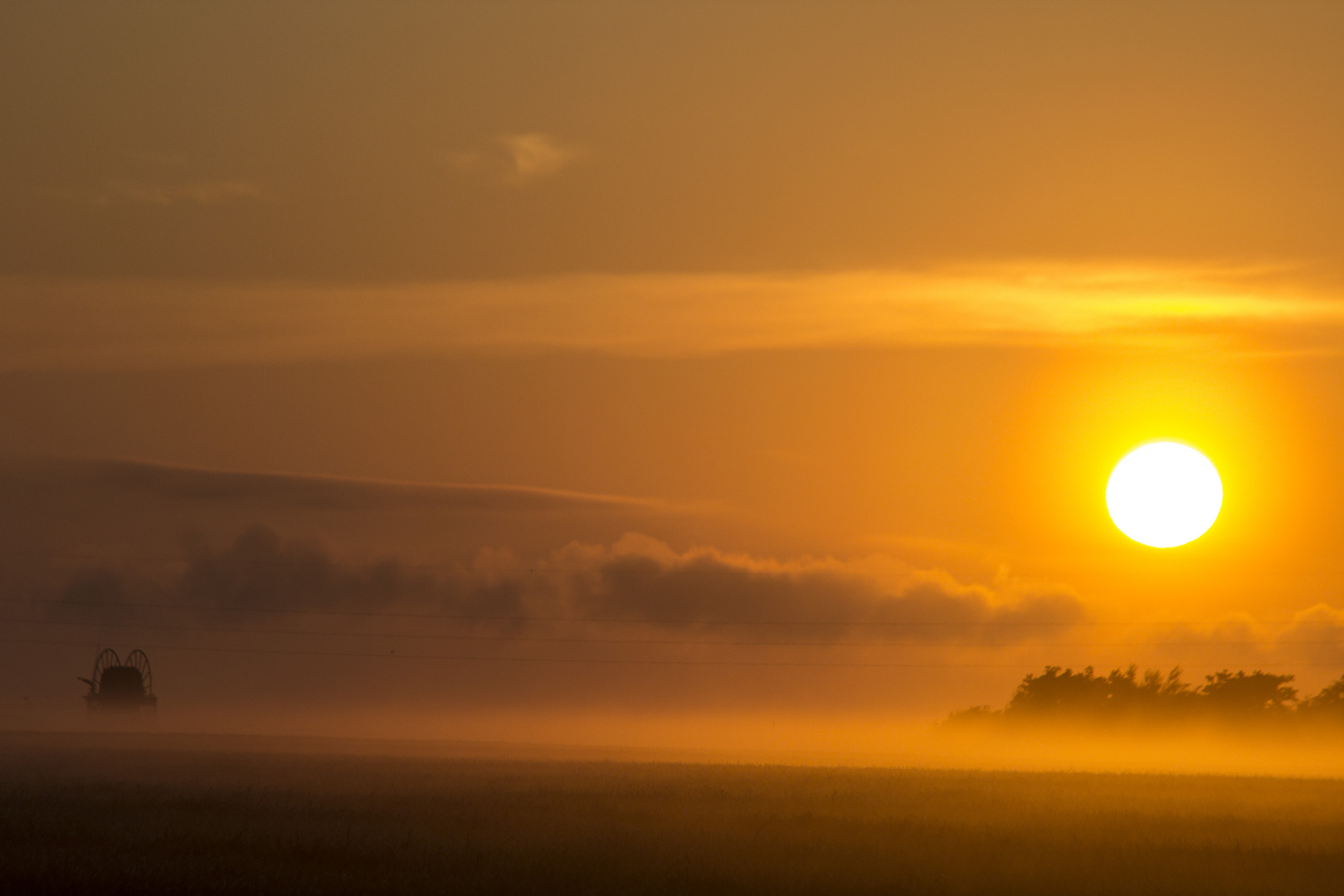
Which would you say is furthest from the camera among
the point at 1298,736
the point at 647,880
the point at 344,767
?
the point at 1298,736

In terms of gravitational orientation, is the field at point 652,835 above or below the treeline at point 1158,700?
below

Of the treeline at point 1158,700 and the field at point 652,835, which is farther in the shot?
the treeline at point 1158,700

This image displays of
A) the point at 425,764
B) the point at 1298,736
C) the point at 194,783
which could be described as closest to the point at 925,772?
the point at 425,764

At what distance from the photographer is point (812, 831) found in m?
40.6

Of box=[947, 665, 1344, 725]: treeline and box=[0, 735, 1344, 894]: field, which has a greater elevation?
box=[947, 665, 1344, 725]: treeline

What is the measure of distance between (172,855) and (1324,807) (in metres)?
40.1

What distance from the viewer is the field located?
100 ft

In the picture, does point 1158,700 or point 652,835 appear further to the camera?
point 1158,700

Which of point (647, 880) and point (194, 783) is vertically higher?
point (194, 783)

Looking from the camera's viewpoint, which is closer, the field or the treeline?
the field

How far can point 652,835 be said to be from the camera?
127 ft

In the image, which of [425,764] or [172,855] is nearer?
[172,855]

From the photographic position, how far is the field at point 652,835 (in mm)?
30547

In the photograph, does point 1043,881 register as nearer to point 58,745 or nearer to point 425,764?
point 425,764
